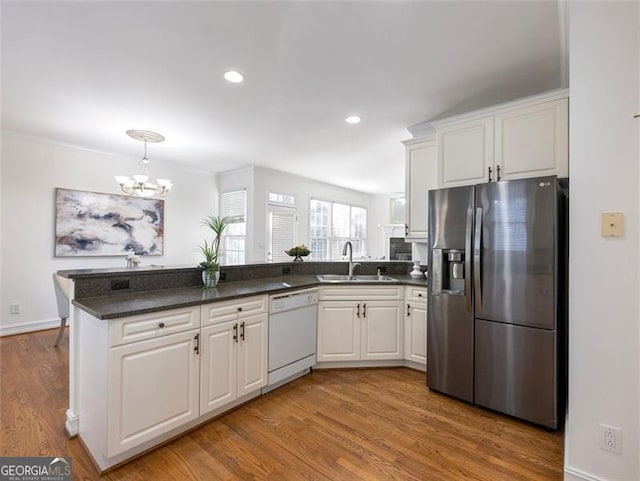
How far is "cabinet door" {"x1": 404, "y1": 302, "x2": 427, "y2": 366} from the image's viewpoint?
3059 mm

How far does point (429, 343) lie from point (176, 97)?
130 inches

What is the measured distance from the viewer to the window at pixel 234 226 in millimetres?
5918

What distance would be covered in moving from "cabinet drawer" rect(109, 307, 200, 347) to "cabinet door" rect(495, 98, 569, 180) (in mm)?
2749

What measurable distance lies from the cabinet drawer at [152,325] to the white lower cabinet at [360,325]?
143 cm

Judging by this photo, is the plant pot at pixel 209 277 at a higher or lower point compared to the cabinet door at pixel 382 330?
higher

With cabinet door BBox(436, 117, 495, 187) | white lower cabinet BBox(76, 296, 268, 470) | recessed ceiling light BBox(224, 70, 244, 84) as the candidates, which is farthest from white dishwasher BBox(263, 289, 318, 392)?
recessed ceiling light BBox(224, 70, 244, 84)

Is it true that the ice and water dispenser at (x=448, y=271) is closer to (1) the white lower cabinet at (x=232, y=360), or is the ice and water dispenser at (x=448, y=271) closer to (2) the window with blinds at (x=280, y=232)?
(1) the white lower cabinet at (x=232, y=360)

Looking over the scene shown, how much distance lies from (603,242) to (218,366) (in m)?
2.44

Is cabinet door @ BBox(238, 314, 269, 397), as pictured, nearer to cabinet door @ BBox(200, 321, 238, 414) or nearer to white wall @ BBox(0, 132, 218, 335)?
cabinet door @ BBox(200, 321, 238, 414)

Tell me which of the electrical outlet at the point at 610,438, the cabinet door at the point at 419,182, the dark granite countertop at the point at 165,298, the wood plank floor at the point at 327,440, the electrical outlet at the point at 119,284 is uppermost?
the cabinet door at the point at 419,182

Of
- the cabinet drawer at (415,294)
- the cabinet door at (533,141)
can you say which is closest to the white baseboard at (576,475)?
the cabinet drawer at (415,294)

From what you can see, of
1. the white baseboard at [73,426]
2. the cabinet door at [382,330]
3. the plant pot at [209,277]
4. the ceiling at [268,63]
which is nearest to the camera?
the ceiling at [268,63]

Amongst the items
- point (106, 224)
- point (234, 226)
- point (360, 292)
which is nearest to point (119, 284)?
point (360, 292)

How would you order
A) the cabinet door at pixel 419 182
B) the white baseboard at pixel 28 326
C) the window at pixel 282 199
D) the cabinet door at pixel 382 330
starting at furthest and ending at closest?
the window at pixel 282 199
the white baseboard at pixel 28 326
the cabinet door at pixel 419 182
the cabinet door at pixel 382 330
